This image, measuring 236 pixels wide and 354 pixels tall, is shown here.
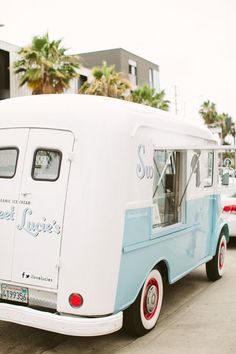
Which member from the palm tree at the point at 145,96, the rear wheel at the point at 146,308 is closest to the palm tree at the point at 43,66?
the palm tree at the point at 145,96

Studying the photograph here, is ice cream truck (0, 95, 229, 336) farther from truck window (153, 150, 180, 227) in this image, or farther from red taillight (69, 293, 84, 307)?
truck window (153, 150, 180, 227)

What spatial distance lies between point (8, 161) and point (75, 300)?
1580 millimetres

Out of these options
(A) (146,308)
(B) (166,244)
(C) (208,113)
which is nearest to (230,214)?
(B) (166,244)

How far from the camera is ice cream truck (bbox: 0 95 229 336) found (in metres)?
4.24

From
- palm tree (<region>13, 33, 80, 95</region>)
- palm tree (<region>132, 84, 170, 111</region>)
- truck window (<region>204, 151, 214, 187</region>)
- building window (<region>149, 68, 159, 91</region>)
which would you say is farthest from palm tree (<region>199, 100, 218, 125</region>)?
truck window (<region>204, 151, 214, 187</region>)

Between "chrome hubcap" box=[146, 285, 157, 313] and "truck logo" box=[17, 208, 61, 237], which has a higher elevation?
"truck logo" box=[17, 208, 61, 237]

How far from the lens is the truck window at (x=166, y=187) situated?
539 centimetres

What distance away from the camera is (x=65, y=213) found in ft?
14.2

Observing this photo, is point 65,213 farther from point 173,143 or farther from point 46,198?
point 173,143

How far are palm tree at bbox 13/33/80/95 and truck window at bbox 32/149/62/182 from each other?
17.3 meters

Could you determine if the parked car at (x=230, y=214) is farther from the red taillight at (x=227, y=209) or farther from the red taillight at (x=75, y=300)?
the red taillight at (x=75, y=300)

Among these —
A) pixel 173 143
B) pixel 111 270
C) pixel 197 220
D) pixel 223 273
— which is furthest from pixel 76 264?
pixel 223 273

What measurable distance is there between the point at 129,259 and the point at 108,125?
1.33 m

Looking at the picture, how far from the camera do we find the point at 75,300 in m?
4.23
